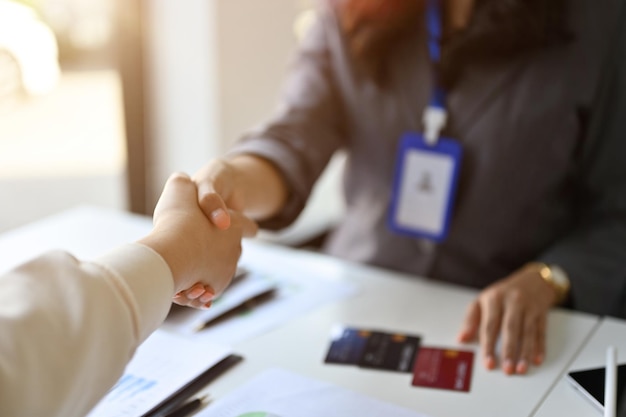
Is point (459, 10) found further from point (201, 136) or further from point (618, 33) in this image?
point (201, 136)

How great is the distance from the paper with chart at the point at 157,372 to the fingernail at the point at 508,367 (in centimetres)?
Answer: 35

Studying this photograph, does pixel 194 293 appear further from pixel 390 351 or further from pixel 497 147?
pixel 497 147

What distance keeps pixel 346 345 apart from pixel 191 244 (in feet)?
1.07

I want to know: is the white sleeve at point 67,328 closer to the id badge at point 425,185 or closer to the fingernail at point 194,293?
the fingernail at point 194,293

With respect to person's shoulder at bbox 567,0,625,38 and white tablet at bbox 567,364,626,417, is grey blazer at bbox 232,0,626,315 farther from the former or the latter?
white tablet at bbox 567,364,626,417

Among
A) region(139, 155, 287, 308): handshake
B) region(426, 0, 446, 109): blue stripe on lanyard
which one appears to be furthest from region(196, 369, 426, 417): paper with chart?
region(426, 0, 446, 109): blue stripe on lanyard

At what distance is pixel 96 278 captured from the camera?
2.10 ft

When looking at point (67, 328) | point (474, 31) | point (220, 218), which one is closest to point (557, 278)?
point (474, 31)

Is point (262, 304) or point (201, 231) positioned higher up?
point (201, 231)

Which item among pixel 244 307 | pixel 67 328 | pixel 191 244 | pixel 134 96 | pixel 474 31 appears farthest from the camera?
pixel 134 96

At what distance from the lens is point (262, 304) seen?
45.8 inches

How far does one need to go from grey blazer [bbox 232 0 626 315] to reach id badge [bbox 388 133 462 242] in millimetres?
24

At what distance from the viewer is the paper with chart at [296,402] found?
868 millimetres

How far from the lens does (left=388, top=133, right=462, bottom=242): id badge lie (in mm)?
1312
